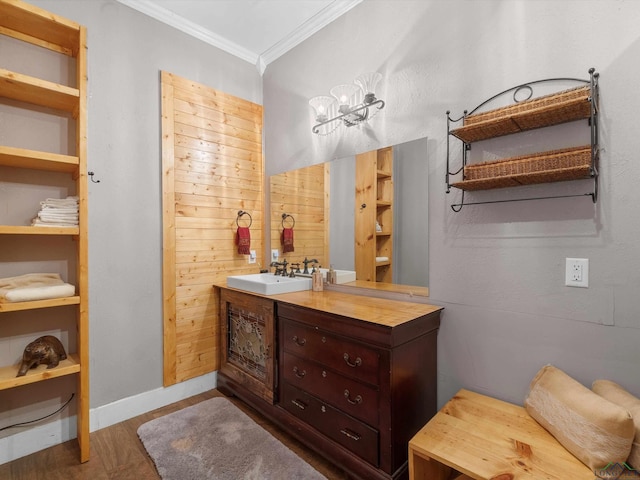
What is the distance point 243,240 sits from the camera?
288cm

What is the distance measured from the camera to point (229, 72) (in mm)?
2932

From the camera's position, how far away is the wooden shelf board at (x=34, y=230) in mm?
1694

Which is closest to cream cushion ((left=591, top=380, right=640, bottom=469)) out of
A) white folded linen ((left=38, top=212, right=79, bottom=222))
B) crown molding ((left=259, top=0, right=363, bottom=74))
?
crown molding ((left=259, top=0, right=363, bottom=74))

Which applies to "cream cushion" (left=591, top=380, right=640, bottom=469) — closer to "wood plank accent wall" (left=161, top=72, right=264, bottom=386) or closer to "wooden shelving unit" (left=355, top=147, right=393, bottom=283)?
"wooden shelving unit" (left=355, top=147, right=393, bottom=283)

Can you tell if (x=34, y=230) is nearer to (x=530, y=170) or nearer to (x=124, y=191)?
(x=124, y=191)

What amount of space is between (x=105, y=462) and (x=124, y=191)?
171cm

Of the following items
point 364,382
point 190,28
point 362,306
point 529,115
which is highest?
point 190,28

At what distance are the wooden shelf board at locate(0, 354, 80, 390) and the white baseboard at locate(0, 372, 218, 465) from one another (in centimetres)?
43

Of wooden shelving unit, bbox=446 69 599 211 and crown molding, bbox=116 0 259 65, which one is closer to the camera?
wooden shelving unit, bbox=446 69 599 211

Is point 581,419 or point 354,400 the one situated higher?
point 581,419

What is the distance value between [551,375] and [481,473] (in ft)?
1.86

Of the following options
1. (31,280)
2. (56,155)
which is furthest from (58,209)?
(31,280)

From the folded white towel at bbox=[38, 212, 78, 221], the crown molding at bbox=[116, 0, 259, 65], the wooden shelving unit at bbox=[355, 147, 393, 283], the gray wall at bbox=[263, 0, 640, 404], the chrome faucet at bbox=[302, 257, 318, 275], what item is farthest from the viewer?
the chrome faucet at bbox=[302, 257, 318, 275]

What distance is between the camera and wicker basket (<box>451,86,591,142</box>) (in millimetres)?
1384
